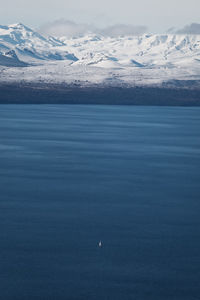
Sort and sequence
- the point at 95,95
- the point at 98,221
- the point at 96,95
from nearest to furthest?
the point at 98,221 → the point at 95,95 → the point at 96,95

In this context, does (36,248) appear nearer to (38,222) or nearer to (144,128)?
(38,222)

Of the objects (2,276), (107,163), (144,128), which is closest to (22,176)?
(107,163)

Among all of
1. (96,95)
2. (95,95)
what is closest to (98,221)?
(95,95)

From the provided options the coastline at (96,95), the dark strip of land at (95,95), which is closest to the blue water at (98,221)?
the coastline at (96,95)

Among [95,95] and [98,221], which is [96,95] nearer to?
[95,95]

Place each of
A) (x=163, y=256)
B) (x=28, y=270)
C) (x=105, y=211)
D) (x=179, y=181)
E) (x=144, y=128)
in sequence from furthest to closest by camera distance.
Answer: (x=144, y=128)
(x=179, y=181)
(x=105, y=211)
(x=163, y=256)
(x=28, y=270)

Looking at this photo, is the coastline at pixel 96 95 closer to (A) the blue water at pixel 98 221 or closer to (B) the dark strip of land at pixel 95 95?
(B) the dark strip of land at pixel 95 95
